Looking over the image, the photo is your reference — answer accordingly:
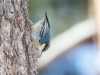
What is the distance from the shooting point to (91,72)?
94.7 inches

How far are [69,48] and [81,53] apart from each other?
0.58ft

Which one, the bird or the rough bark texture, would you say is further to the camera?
the bird

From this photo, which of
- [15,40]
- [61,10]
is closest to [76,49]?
[61,10]

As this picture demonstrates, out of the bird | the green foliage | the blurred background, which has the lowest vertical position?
the blurred background

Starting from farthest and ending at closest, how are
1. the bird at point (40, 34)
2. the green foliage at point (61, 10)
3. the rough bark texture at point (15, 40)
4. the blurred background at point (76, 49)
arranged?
the green foliage at point (61, 10) → the blurred background at point (76, 49) → the bird at point (40, 34) → the rough bark texture at point (15, 40)

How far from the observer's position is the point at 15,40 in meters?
0.96

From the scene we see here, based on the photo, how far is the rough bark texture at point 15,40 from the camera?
0.92 meters

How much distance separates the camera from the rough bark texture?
36.2 inches

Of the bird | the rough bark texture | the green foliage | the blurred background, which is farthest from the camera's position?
the green foliage

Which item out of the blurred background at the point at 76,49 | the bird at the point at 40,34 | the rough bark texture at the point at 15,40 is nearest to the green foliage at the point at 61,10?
the blurred background at the point at 76,49

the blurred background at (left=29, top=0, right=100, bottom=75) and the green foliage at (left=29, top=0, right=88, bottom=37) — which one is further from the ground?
the green foliage at (left=29, top=0, right=88, bottom=37)

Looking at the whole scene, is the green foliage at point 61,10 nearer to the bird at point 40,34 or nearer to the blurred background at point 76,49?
Answer: the blurred background at point 76,49

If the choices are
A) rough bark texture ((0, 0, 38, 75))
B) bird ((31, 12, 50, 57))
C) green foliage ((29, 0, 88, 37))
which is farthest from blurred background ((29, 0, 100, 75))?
rough bark texture ((0, 0, 38, 75))

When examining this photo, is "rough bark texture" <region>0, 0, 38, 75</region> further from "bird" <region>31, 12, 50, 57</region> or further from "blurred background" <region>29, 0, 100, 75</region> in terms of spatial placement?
"blurred background" <region>29, 0, 100, 75</region>
